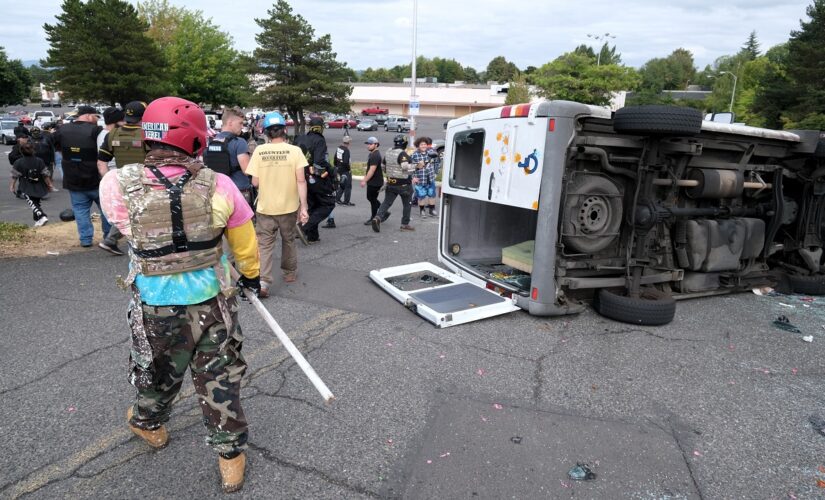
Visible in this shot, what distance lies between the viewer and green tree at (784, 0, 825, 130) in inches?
1553

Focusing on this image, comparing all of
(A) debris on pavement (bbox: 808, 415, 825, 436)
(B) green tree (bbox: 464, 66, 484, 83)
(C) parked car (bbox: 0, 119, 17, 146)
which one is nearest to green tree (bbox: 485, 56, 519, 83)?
(B) green tree (bbox: 464, 66, 484, 83)

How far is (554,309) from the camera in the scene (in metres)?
5.18

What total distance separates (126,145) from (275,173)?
2280 mm

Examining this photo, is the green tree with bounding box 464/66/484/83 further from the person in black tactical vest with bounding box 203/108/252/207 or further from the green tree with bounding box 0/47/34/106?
the person in black tactical vest with bounding box 203/108/252/207

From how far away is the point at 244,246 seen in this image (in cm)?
276

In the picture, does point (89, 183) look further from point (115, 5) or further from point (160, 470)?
point (115, 5)

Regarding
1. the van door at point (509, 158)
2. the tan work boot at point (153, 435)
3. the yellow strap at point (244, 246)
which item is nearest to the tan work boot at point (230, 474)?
the tan work boot at point (153, 435)

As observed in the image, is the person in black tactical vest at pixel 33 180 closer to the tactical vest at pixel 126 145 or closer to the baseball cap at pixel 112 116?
the baseball cap at pixel 112 116

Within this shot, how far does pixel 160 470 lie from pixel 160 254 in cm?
123

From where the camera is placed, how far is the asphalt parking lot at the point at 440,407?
9.36 feet

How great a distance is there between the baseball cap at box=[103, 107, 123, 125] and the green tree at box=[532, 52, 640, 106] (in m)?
52.2

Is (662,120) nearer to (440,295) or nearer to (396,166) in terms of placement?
(440,295)

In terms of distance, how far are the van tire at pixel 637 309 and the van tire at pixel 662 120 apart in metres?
1.66

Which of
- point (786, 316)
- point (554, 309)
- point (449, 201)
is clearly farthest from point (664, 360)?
point (449, 201)
